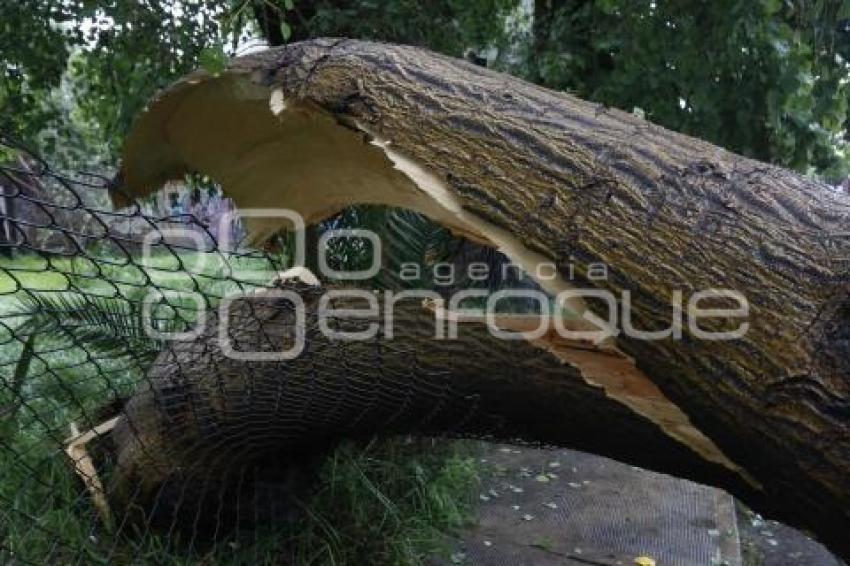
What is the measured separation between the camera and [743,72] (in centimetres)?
321

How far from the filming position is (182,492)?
2521 mm

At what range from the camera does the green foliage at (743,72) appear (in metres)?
2.95

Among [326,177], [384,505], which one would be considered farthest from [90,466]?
[326,177]

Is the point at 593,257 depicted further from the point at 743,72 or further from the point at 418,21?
the point at 418,21

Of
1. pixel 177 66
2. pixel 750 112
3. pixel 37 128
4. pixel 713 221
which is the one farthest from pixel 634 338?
pixel 37 128

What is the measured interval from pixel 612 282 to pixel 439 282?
2.38m

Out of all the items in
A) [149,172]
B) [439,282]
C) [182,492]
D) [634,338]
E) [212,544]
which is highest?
[149,172]

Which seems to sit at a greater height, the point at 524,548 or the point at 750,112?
the point at 750,112

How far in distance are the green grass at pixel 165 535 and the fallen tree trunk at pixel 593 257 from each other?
490 millimetres

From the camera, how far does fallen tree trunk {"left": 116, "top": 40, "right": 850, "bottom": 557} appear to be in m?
1.35

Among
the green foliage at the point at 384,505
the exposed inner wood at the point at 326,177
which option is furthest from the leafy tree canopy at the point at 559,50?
the green foliage at the point at 384,505

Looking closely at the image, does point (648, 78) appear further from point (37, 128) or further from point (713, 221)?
point (37, 128)

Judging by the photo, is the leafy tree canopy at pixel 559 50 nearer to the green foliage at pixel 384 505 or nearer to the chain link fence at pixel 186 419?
the chain link fence at pixel 186 419

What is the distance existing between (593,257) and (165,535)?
1.83 meters
